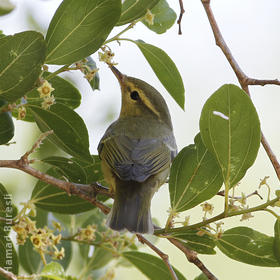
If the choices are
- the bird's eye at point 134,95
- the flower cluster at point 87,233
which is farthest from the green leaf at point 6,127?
the bird's eye at point 134,95

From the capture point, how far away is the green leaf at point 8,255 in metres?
2.68

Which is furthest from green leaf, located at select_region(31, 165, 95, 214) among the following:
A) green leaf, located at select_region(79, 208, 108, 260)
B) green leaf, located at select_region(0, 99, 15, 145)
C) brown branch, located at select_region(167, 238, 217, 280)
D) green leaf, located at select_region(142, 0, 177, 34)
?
green leaf, located at select_region(142, 0, 177, 34)

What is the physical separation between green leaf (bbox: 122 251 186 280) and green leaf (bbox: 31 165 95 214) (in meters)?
0.38

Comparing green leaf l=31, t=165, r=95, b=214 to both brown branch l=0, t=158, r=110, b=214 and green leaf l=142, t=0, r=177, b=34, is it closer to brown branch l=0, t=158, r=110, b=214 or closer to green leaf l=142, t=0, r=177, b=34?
brown branch l=0, t=158, r=110, b=214

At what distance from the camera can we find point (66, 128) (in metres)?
2.58

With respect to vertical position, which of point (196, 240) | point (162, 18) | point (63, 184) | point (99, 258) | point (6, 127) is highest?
point (162, 18)

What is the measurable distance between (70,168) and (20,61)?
76 cm

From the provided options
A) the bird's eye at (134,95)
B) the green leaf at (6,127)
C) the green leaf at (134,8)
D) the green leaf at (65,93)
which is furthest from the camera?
the bird's eye at (134,95)

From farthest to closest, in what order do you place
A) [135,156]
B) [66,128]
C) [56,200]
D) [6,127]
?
[135,156] → [56,200] → [66,128] → [6,127]

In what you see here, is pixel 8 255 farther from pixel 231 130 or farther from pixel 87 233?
pixel 231 130

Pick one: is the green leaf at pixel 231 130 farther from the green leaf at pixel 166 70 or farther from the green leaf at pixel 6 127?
the green leaf at pixel 6 127

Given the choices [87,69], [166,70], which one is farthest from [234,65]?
[87,69]

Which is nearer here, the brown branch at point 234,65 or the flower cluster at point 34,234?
the flower cluster at point 34,234

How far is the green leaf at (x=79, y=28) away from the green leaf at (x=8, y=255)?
3.15 feet
